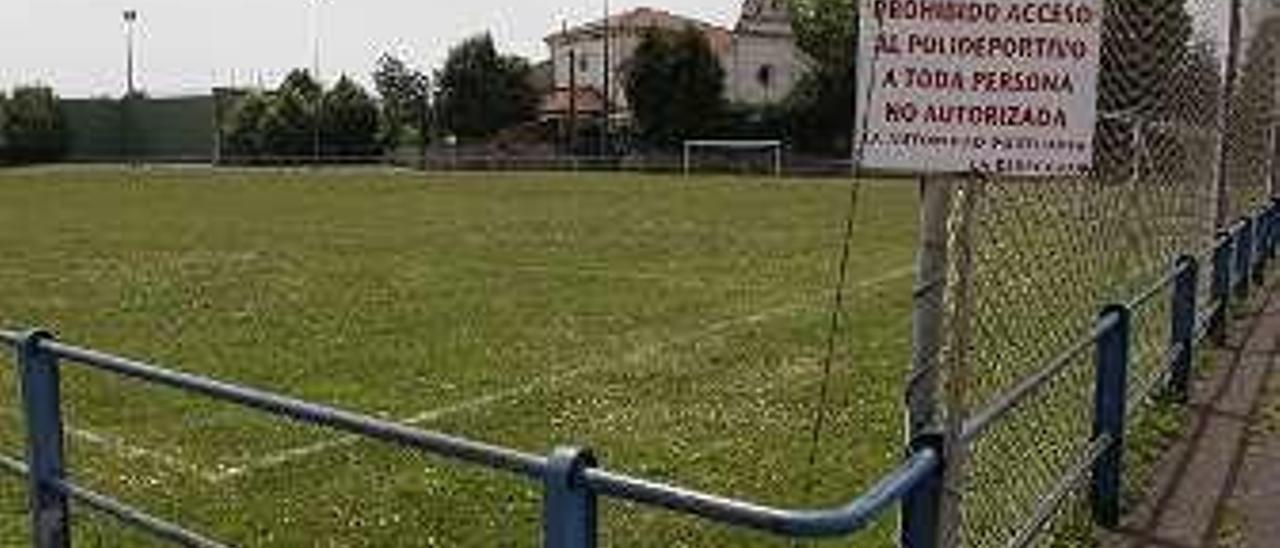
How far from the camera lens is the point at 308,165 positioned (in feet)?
272

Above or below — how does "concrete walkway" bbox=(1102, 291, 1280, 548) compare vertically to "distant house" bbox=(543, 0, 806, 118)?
below

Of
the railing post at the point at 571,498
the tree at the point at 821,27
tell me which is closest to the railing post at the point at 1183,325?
the railing post at the point at 571,498

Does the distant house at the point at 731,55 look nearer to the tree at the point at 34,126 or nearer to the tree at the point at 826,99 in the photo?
the tree at the point at 826,99

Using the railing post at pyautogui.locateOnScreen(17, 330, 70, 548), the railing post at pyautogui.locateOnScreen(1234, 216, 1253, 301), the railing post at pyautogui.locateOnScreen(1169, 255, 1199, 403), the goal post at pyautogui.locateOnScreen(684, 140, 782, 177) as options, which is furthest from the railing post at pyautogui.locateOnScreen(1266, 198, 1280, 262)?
the goal post at pyautogui.locateOnScreen(684, 140, 782, 177)

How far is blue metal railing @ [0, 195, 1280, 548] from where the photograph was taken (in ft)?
12.2

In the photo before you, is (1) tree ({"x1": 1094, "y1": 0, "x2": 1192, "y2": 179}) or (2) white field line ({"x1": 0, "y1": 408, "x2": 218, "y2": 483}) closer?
(1) tree ({"x1": 1094, "y1": 0, "x2": 1192, "y2": 179})

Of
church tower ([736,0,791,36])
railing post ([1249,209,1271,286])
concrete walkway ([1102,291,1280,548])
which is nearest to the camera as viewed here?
concrete walkway ([1102,291,1280,548])

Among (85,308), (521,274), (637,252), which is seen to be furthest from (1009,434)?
(637,252)

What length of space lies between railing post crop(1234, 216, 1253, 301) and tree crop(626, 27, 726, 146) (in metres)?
59.6

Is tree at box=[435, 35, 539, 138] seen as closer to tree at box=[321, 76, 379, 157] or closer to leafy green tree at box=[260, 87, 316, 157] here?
tree at box=[321, 76, 379, 157]

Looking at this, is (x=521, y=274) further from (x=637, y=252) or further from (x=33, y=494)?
(x=33, y=494)

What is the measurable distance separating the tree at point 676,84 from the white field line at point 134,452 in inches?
2594

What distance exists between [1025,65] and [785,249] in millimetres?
21515

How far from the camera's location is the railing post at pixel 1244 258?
14688mm
